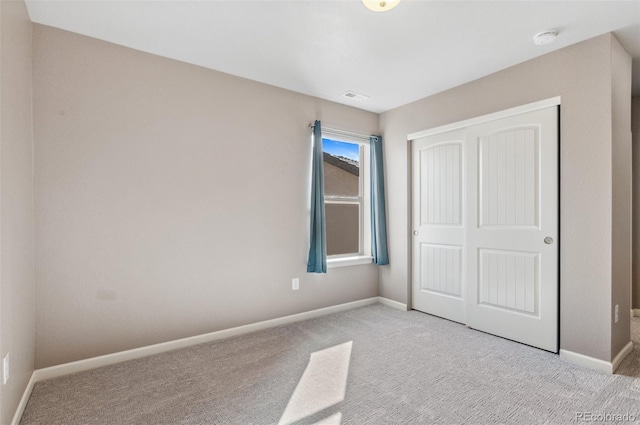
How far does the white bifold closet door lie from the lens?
2.72 meters

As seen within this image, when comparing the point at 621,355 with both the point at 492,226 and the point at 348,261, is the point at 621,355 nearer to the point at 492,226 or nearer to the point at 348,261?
the point at 492,226

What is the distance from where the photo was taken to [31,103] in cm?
223

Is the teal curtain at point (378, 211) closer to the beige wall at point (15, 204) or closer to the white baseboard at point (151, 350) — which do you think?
the white baseboard at point (151, 350)

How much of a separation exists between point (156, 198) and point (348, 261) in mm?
2257

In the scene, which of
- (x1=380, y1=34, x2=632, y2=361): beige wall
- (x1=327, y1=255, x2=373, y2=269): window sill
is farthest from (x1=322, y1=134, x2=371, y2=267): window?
(x1=380, y1=34, x2=632, y2=361): beige wall

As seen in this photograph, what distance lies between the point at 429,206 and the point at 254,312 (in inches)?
90.0

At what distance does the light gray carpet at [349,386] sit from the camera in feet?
6.15

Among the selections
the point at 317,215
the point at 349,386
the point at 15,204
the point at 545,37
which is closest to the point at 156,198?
the point at 15,204

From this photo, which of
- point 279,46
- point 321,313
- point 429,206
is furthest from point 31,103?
point 429,206

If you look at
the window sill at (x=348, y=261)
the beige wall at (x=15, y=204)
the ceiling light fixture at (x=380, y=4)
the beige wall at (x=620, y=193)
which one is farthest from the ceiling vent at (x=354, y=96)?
the beige wall at (x=15, y=204)

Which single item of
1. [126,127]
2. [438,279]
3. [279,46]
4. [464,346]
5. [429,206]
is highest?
[279,46]

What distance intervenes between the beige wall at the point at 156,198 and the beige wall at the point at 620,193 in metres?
2.64

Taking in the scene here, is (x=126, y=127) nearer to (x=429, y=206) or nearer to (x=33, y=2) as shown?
(x=33, y=2)

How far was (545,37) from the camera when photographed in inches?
94.5
